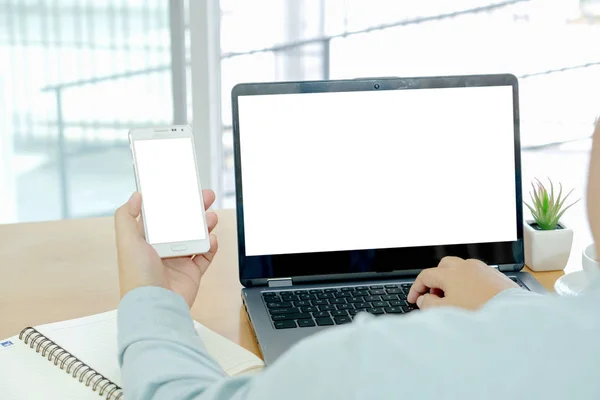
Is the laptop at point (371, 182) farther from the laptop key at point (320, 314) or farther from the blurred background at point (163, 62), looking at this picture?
the blurred background at point (163, 62)

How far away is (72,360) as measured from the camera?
883 mm

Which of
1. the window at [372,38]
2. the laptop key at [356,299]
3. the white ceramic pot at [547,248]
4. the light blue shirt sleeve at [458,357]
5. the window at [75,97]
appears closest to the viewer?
the light blue shirt sleeve at [458,357]

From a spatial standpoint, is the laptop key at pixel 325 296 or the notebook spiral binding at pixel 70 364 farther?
the laptop key at pixel 325 296

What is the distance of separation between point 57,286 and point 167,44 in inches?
64.4

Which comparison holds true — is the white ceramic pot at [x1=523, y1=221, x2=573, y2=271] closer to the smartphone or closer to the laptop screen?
the laptop screen

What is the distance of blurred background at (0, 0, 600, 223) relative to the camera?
8.36 feet

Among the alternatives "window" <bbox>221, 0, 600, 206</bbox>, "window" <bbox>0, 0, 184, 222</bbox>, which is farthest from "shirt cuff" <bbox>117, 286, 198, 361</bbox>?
"window" <bbox>221, 0, 600, 206</bbox>

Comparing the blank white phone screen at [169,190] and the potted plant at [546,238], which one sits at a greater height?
the blank white phone screen at [169,190]

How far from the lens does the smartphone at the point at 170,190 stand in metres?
1.02

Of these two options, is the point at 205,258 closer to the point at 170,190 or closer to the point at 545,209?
the point at 170,190

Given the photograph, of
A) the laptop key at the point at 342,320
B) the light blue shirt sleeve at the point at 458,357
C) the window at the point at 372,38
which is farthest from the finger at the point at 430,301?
the window at the point at 372,38

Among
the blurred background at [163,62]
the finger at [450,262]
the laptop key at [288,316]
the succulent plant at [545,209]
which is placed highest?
the blurred background at [163,62]

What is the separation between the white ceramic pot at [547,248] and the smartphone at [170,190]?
533 mm

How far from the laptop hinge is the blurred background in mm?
1695
